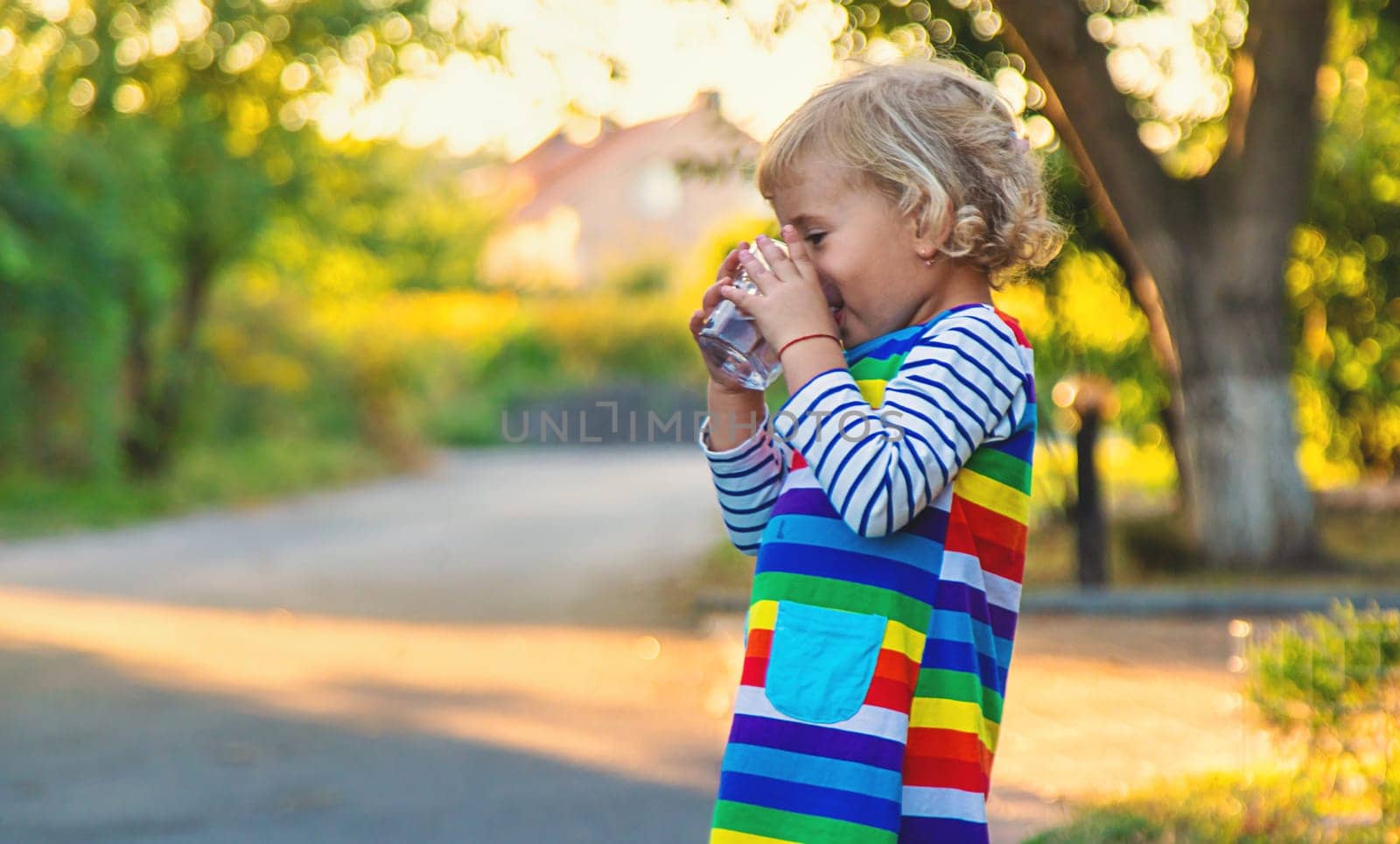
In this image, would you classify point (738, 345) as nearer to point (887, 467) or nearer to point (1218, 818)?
point (887, 467)

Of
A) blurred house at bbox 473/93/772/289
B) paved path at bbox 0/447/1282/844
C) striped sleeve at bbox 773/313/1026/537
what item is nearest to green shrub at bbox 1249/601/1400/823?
paved path at bbox 0/447/1282/844

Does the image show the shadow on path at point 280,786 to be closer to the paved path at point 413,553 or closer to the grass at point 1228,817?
the grass at point 1228,817

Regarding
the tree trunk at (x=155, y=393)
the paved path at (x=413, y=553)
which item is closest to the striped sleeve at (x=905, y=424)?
the paved path at (x=413, y=553)

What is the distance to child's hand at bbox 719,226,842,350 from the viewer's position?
1.75 meters

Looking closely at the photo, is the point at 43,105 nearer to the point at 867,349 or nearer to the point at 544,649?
the point at 544,649

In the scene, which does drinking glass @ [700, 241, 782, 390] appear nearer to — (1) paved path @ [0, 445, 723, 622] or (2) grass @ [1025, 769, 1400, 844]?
(2) grass @ [1025, 769, 1400, 844]

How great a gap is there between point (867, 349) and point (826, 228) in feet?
0.49

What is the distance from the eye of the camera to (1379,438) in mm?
14148

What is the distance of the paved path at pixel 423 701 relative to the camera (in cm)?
495

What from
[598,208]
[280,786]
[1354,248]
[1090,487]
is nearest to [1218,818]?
[280,786]

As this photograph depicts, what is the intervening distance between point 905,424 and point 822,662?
279mm

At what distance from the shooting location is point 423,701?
6.75 meters

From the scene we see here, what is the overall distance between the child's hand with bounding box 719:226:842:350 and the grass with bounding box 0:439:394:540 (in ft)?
39.5

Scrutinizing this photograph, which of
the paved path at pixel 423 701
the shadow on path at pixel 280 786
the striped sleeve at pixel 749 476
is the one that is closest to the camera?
the striped sleeve at pixel 749 476
